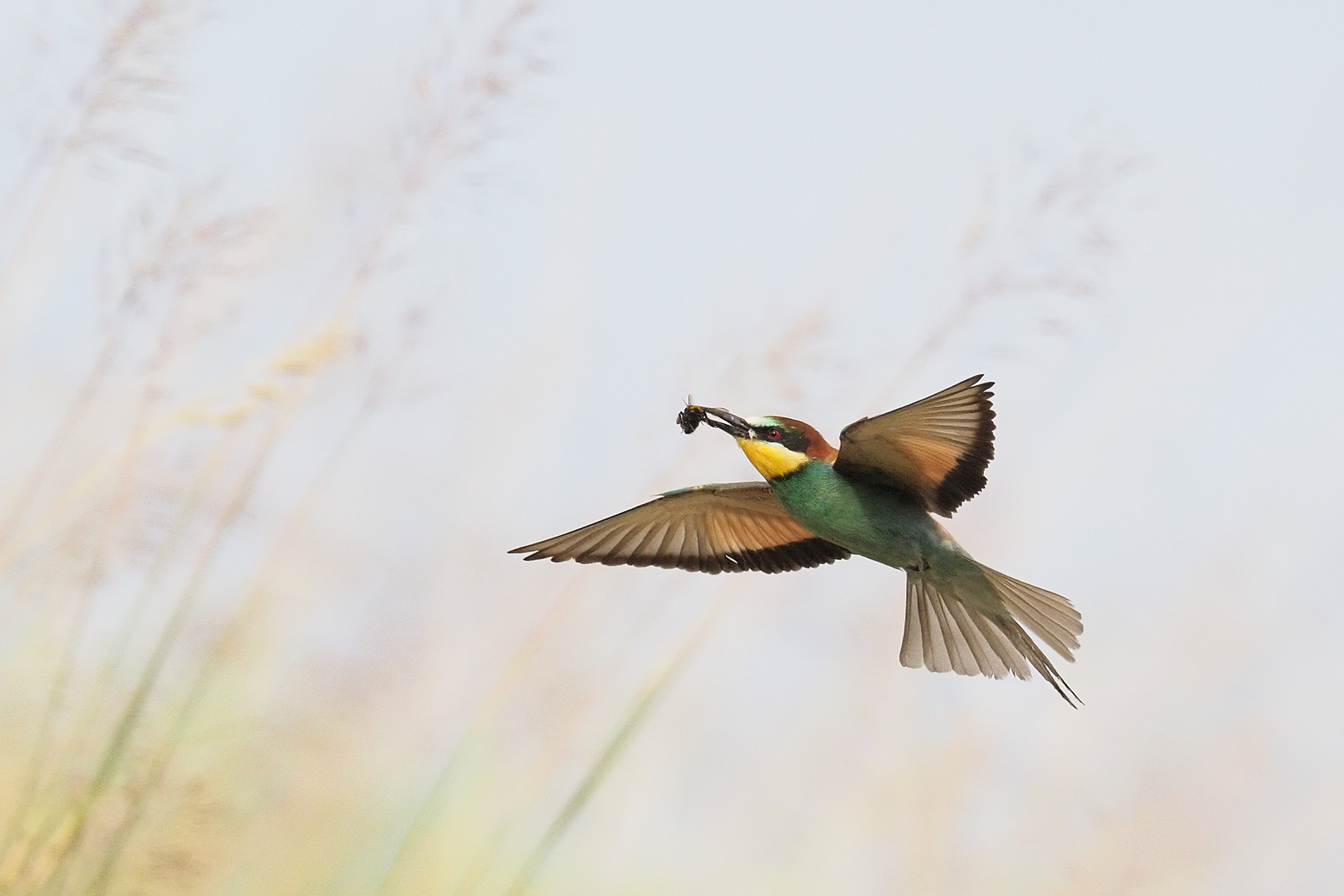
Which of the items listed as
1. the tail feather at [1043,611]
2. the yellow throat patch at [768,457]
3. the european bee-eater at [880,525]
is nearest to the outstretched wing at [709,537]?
the european bee-eater at [880,525]

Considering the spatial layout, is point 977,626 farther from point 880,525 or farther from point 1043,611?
point 880,525

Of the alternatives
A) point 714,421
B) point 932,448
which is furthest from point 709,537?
point 932,448

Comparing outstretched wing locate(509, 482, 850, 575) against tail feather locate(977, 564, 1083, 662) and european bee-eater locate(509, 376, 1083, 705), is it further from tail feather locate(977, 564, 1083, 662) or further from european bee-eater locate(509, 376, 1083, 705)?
tail feather locate(977, 564, 1083, 662)

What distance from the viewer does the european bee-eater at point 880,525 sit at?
1.25m

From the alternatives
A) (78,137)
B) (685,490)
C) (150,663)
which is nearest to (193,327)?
(78,137)

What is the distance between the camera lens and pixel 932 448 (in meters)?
1.27

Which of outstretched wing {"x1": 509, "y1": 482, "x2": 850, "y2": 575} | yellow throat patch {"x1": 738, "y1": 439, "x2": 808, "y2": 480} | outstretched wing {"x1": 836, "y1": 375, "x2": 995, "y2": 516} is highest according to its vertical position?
outstretched wing {"x1": 836, "y1": 375, "x2": 995, "y2": 516}

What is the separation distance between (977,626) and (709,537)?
0.34 metres

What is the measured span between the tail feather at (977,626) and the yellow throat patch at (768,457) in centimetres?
22

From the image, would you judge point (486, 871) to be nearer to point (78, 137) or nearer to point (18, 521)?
point (18, 521)

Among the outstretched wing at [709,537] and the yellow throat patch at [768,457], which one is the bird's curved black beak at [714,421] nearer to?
the yellow throat patch at [768,457]

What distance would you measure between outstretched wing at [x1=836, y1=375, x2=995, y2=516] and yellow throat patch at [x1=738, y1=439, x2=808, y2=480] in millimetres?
58

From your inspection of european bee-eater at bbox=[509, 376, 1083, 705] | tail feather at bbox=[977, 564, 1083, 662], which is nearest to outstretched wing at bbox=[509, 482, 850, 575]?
european bee-eater at bbox=[509, 376, 1083, 705]

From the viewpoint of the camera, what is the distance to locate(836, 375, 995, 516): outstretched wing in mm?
1201
